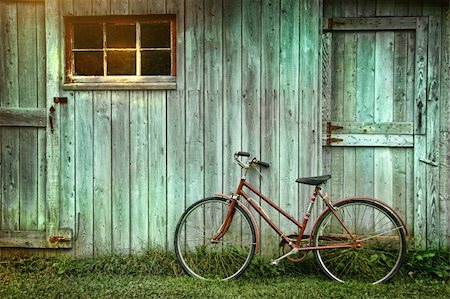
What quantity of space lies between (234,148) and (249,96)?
22.5 inches

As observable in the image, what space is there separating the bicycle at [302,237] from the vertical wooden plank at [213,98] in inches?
10.6

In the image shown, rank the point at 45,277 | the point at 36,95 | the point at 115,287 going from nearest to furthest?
the point at 115,287 < the point at 45,277 < the point at 36,95

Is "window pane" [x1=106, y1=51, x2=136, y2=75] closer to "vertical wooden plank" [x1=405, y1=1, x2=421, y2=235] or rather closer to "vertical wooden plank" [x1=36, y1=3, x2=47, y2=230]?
"vertical wooden plank" [x1=36, y1=3, x2=47, y2=230]

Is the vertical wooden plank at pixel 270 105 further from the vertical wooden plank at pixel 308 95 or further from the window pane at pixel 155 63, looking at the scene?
the window pane at pixel 155 63

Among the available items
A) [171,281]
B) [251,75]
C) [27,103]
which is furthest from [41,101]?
[171,281]

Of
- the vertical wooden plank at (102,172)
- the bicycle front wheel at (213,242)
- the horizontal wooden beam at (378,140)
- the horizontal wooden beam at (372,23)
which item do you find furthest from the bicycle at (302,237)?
the horizontal wooden beam at (372,23)

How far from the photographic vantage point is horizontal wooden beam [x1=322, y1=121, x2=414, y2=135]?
5578 millimetres

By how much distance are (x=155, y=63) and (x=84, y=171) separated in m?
1.40

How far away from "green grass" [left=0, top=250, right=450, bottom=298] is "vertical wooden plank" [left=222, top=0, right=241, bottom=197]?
3.24 ft

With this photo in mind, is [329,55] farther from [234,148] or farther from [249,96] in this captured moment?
[234,148]

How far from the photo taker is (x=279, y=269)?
5422 mm

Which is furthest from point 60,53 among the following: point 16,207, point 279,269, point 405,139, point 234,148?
point 405,139

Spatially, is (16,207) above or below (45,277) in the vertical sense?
above

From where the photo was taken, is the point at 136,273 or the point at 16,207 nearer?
the point at 136,273
